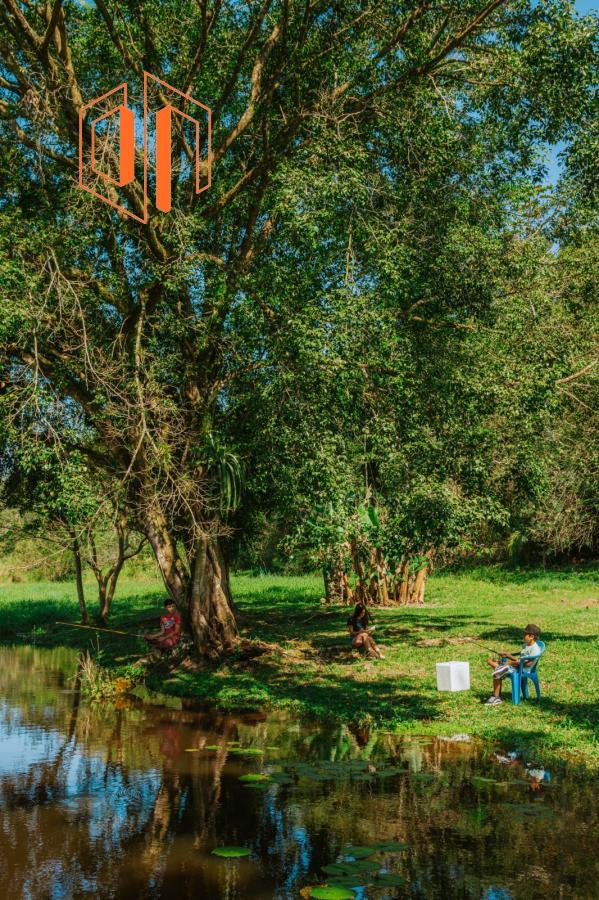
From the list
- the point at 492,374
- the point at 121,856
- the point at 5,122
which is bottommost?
the point at 121,856

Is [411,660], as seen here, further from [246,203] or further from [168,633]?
[246,203]

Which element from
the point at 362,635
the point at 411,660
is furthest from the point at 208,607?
the point at 411,660

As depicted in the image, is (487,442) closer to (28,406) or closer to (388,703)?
(388,703)

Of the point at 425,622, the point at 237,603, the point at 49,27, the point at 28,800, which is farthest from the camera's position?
the point at 237,603

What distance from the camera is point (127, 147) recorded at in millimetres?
15133

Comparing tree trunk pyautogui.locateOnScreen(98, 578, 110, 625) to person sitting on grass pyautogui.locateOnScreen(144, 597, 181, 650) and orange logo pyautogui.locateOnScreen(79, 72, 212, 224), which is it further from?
orange logo pyautogui.locateOnScreen(79, 72, 212, 224)

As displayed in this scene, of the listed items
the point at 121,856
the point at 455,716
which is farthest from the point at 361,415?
the point at 121,856

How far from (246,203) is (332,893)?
557 inches

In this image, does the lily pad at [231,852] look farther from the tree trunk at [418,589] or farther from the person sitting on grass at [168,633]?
the tree trunk at [418,589]

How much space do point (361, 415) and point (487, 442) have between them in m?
2.40

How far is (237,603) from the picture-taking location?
33.0 metres

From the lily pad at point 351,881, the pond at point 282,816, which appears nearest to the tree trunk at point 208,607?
the pond at point 282,816

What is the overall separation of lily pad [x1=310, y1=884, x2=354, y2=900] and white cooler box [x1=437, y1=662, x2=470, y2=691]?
7506mm

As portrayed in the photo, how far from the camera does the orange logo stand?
48.9 ft
